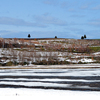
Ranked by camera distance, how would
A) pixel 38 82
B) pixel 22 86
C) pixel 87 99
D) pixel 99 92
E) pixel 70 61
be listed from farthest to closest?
pixel 70 61, pixel 38 82, pixel 22 86, pixel 99 92, pixel 87 99

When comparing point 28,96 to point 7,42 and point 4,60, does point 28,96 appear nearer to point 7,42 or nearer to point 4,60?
point 4,60

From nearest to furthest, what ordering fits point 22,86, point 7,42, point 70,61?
point 22,86 → point 70,61 → point 7,42

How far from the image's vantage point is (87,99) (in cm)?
579

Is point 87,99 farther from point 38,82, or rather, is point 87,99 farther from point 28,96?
point 38,82

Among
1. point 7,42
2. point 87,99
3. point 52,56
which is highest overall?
point 7,42

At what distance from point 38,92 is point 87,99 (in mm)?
1723

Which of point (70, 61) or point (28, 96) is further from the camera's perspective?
point (70, 61)

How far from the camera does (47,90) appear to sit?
6.84 meters

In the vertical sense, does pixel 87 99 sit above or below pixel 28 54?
below

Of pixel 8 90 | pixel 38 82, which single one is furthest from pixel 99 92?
pixel 8 90

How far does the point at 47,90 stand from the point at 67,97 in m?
1.07

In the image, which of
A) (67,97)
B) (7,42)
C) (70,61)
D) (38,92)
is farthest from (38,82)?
(7,42)

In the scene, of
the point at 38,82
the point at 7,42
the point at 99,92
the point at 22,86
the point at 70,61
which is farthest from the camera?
the point at 7,42

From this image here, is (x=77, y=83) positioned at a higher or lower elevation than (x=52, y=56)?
lower
